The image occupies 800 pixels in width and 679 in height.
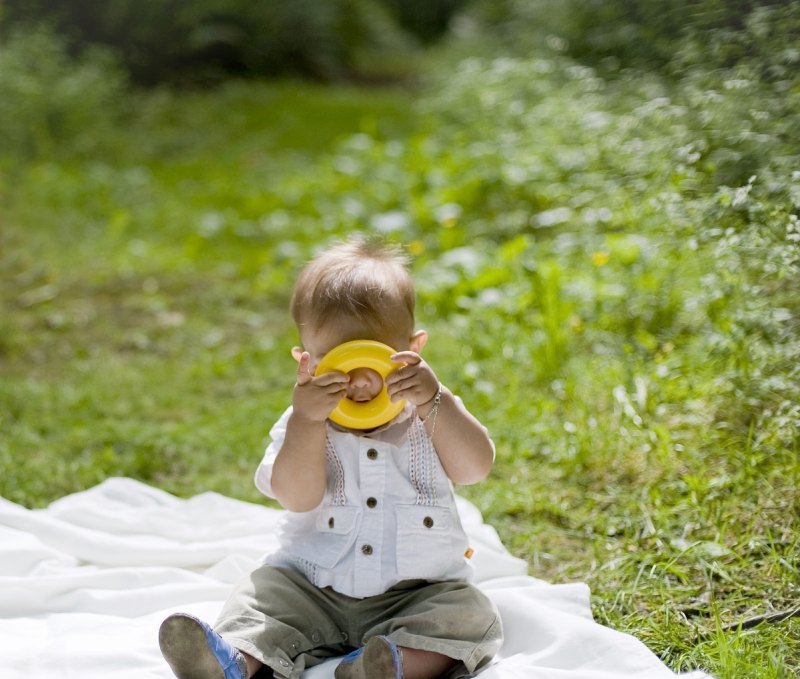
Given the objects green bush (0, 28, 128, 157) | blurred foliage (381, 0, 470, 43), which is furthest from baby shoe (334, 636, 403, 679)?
blurred foliage (381, 0, 470, 43)

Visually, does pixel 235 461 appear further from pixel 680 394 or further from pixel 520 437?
pixel 680 394

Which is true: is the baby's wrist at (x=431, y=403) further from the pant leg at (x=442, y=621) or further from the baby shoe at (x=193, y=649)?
the baby shoe at (x=193, y=649)

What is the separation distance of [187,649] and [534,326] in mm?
2513

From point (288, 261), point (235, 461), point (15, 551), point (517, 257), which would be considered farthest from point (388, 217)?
point (15, 551)

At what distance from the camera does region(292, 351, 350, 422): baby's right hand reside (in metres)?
2.10

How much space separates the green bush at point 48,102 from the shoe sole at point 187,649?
663 centimetres

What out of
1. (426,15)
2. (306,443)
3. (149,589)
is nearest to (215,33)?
(426,15)

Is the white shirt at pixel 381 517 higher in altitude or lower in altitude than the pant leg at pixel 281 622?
higher

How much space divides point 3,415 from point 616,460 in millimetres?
2173

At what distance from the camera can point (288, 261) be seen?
18.2ft

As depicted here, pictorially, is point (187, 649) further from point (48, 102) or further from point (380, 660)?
point (48, 102)

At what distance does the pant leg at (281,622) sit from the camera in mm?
2066

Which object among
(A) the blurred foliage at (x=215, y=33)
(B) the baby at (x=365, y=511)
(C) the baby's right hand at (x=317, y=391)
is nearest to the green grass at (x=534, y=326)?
(B) the baby at (x=365, y=511)

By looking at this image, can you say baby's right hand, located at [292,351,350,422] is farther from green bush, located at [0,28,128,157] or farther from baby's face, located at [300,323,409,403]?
green bush, located at [0,28,128,157]
